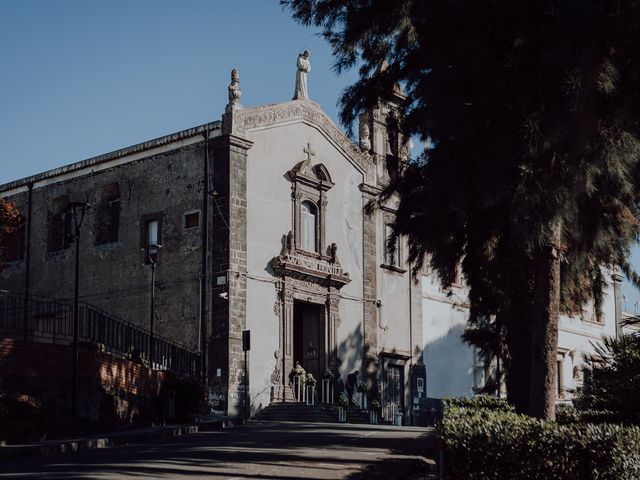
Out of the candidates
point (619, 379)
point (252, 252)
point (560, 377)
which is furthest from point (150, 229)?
point (560, 377)

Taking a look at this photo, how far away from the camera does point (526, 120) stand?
43.3ft

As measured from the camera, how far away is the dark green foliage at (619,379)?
13.2 meters

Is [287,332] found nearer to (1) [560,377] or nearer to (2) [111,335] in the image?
(2) [111,335]

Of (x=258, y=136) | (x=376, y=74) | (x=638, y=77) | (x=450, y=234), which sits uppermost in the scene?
(x=258, y=136)

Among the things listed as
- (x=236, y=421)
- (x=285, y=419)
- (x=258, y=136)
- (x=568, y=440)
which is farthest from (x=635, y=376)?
(x=258, y=136)

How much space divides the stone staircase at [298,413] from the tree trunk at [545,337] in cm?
1439

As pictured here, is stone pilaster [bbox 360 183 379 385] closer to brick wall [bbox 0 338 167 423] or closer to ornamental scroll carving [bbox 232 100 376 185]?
ornamental scroll carving [bbox 232 100 376 185]

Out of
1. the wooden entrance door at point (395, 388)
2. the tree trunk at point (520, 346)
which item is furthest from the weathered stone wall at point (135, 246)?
the tree trunk at point (520, 346)

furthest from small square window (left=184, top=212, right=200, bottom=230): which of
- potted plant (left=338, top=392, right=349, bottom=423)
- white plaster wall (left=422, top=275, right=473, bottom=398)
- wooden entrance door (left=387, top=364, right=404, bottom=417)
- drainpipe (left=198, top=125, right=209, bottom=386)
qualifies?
white plaster wall (left=422, top=275, right=473, bottom=398)

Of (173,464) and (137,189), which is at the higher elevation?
(137,189)

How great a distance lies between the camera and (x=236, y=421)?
2394 centimetres

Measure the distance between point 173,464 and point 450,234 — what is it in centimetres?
560

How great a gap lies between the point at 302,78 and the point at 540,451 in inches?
927

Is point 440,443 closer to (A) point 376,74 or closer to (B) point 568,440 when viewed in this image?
(B) point 568,440
